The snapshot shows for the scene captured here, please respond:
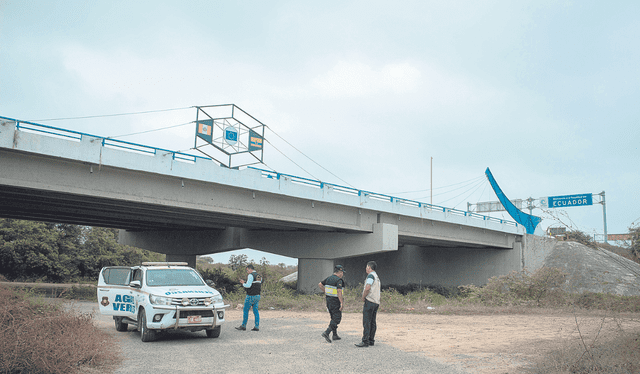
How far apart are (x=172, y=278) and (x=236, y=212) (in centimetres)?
1093

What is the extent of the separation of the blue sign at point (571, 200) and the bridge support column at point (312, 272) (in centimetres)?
2589

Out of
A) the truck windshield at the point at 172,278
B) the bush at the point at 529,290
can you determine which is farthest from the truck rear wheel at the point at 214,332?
the bush at the point at 529,290

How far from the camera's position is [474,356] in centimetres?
877

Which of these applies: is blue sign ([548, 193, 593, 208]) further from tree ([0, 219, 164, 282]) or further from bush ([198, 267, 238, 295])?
tree ([0, 219, 164, 282])

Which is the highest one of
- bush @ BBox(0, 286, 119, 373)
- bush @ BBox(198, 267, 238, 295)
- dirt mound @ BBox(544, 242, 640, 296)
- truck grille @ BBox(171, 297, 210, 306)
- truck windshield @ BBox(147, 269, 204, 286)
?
dirt mound @ BBox(544, 242, 640, 296)

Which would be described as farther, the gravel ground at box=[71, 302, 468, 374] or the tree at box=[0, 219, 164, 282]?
the tree at box=[0, 219, 164, 282]

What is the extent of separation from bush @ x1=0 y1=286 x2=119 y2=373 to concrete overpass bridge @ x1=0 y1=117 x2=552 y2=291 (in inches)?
327

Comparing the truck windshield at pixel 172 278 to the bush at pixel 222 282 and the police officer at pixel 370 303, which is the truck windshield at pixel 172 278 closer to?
the police officer at pixel 370 303

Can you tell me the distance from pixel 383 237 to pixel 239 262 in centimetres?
1904

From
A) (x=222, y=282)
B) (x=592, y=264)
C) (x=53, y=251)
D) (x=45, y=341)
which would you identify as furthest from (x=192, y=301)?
(x=592, y=264)

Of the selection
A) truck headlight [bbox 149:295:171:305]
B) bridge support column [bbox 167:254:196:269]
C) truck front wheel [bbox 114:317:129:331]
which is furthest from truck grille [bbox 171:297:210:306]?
bridge support column [bbox 167:254:196:269]

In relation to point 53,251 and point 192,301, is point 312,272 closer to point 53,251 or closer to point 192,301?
point 192,301

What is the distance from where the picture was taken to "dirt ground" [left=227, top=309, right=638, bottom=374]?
8.48m

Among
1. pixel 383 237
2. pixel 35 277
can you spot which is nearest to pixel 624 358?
pixel 383 237
